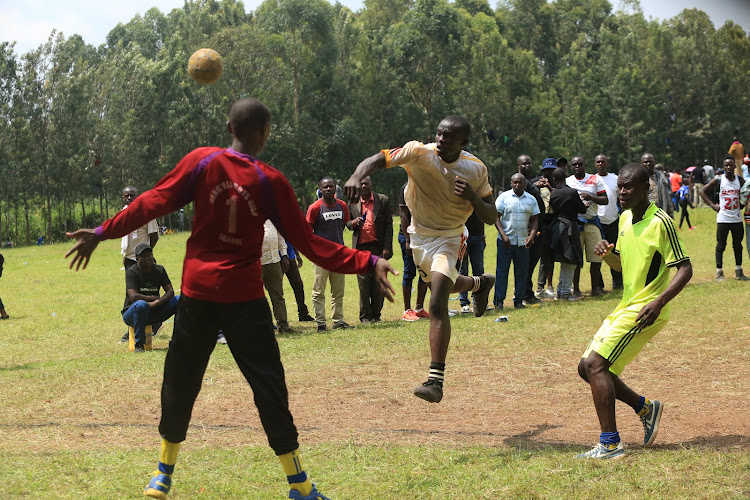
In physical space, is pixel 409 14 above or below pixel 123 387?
above

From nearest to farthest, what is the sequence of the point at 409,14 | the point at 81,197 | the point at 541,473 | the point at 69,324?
the point at 541,473
the point at 69,324
the point at 81,197
the point at 409,14

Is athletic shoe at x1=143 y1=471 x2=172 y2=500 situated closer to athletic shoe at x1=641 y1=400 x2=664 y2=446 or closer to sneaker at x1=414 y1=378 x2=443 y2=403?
sneaker at x1=414 y1=378 x2=443 y2=403

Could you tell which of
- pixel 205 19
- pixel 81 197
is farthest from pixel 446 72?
pixel 81 197

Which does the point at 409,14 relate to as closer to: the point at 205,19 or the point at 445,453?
the point at 205,19

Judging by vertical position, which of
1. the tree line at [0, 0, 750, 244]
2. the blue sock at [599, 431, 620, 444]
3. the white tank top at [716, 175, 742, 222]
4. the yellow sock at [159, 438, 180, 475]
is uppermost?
the tree line at [0, 0, 750, 244]

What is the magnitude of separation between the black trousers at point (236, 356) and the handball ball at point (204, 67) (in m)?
5.53

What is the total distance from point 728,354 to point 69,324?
11291 millimetres

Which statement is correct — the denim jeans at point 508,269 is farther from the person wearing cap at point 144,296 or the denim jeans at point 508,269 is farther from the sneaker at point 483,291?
the person wearing cap at point 144,296

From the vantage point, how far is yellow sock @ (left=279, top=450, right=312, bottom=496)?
4.89 metres

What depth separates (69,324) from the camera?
597 inches

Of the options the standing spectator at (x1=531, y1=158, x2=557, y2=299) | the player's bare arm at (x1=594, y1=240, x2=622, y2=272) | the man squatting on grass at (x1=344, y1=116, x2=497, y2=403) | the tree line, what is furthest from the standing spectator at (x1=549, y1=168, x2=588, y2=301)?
the tree line

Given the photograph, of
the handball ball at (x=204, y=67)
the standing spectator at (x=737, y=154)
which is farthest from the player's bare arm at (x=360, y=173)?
the standing spectator at (x=737, y=154)

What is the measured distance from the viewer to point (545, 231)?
15102 mm

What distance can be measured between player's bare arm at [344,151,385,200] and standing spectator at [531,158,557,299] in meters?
8.89
